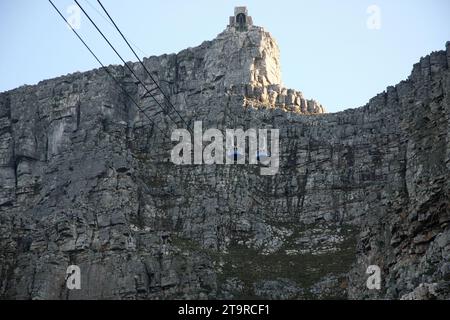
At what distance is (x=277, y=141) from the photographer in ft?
369

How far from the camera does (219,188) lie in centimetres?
10538

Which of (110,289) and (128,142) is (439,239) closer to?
(110,289)

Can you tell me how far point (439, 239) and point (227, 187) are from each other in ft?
159
